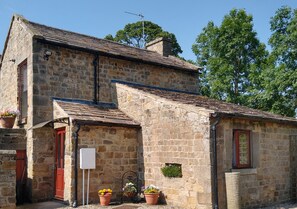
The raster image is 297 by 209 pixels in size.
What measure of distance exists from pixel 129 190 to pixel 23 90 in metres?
6.23

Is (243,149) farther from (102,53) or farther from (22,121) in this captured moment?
(22,121)

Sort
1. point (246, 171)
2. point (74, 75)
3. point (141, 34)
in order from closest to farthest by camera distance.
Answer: point (246, 171) → point (74, 75) → point (141, 34)

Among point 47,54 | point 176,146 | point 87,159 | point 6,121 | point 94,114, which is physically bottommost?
point 87,159

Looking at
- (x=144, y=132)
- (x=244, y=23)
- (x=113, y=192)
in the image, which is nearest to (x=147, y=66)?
(x=144, y=132)

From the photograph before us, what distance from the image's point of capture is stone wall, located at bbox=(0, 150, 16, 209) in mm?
8969

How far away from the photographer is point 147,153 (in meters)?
11.4

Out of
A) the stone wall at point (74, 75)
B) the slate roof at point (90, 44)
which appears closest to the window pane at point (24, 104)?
the stone wall at point (74, 75)

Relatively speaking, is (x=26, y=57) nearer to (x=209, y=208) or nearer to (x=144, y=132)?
(x=144, y=132)

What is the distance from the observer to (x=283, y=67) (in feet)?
57.9

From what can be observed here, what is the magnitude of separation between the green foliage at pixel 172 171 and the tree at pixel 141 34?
79.5 ft

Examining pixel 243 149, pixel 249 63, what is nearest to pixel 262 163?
pixel 243 149

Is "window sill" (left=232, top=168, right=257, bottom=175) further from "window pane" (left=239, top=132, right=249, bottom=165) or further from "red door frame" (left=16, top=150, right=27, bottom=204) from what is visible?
"red door frame" (left=16, top=150, right=27, bottom=204)

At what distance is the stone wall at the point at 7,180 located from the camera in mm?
8969

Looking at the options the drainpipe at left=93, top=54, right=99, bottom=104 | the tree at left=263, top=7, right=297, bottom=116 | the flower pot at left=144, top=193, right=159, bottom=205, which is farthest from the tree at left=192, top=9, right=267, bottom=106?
the flower pot at left=144, top=193, right=159, bottom=205
